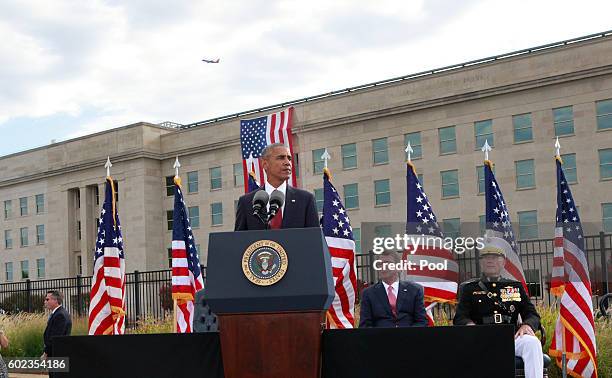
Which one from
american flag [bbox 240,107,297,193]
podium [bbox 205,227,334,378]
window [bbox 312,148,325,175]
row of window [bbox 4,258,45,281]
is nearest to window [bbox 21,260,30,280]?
row of window [bbox 4,258,45,281]

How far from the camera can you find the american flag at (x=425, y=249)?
13.7 m

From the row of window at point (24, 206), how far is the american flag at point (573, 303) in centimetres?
6662

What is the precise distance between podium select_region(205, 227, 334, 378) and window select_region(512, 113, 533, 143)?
44.7m

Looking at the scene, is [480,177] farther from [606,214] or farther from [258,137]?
[258,137]

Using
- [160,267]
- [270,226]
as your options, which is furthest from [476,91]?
[270,226]

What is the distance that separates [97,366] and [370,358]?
189 cm

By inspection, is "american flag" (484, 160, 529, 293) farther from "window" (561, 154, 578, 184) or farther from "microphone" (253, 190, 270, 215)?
"window" (561, 154, 578, 184)

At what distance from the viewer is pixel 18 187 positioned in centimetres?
7438

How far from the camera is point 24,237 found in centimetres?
7369

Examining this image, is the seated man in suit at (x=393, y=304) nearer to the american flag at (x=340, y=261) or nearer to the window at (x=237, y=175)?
the american flag at (x=340, y=261)

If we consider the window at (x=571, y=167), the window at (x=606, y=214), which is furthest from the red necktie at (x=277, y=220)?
the window at (x=571, y=167)

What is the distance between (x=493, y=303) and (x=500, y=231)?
4.64 metres

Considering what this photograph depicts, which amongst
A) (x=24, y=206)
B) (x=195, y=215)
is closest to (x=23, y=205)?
(x=24, y=206)

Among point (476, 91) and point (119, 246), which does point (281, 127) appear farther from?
point (476, 91)
